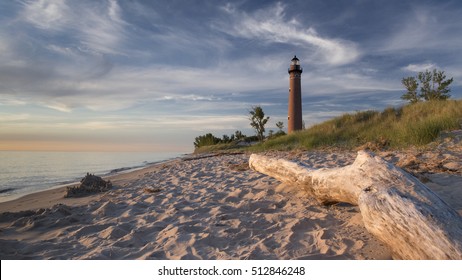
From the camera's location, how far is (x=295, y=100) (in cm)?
2742

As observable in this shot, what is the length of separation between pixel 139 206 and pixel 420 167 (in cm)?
489

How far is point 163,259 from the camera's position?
9.11ft

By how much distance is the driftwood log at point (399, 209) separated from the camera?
2.26 meters

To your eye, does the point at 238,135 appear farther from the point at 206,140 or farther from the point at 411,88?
the point at 411,88

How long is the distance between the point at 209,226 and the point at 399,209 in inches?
79.7

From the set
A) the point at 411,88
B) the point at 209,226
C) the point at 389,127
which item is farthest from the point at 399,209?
the point at 411,88

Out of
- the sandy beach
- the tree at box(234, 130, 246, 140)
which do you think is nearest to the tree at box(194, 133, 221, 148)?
the tree at box(234, 130, 246, 140)

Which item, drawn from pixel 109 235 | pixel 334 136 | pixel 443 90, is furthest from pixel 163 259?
pixel 443 90

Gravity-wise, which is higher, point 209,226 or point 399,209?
point 399,209

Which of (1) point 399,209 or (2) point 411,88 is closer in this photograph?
(1) point 399,209

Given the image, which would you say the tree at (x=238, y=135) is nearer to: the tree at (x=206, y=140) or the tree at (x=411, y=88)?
the tree at (x=206, y=140)

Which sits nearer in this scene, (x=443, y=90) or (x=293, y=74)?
(x=443, y=90)

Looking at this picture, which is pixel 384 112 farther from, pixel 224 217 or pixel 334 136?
pixel 224 217

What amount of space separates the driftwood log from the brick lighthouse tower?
2411cm
